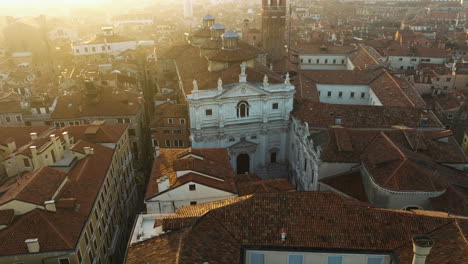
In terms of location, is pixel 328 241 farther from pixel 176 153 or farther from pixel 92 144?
pixel 92 144

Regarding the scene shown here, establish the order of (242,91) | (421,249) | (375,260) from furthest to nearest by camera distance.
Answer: (242,91) → (375,260) → (421,249)

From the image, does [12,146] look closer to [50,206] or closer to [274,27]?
[50,206]

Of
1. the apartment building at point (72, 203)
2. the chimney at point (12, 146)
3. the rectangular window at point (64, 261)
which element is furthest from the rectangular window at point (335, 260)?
the chimney at point (12, 146)

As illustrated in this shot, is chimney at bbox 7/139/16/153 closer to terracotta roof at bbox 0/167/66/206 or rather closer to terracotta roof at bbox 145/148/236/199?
terracotta roof at bbox 0/167/66/206

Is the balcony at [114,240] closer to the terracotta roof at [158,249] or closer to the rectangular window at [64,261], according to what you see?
the rectangular window at [64,261]

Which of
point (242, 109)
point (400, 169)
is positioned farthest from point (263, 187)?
point (242, 109)

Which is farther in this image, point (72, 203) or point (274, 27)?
point (274, 27)

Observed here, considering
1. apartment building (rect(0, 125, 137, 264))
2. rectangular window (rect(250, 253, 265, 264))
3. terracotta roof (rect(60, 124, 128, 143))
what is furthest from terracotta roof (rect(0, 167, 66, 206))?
rectangular window (rect(250, 253, 265, 264))
